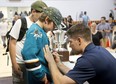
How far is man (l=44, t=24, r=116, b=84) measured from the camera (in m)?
1.69

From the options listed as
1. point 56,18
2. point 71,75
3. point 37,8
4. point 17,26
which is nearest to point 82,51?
point 71,75

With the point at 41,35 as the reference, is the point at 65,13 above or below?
below

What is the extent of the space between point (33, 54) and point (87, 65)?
0.46 m

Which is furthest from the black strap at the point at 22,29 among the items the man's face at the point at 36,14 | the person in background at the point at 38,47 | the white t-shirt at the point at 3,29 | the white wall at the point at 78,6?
the white wall at the point at 78,6

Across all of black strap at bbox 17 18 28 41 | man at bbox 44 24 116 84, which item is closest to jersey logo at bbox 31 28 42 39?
man at bbox 44 24 116 84

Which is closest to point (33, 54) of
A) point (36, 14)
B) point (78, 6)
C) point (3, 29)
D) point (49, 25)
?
point (49, 25)

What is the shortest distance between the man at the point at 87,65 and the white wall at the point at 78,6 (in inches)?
672

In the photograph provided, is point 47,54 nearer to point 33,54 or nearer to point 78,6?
point 33,54

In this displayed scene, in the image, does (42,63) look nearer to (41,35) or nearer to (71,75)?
(41,35)

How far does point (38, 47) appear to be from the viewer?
1950 millimetres

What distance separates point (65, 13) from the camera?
65.2 feet

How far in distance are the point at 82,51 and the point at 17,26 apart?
98cm

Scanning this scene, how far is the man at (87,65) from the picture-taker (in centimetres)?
169

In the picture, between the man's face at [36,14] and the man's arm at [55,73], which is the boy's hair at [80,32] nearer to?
the man's arm at [55,73]
